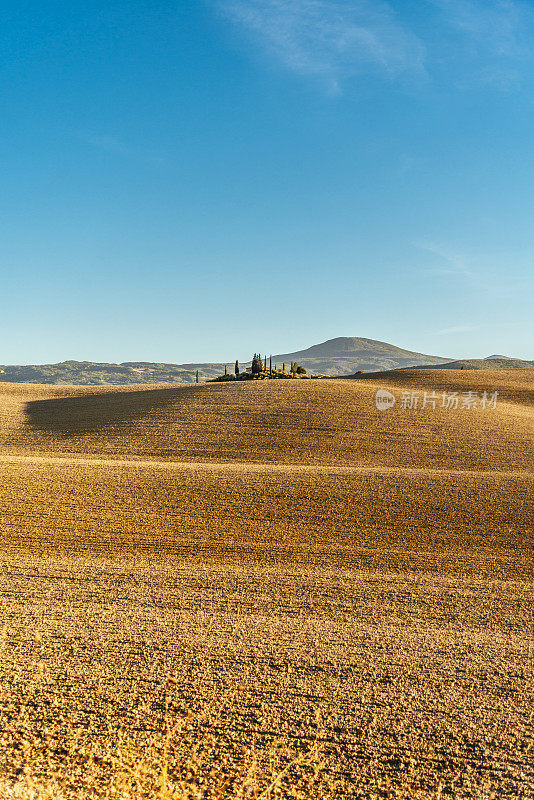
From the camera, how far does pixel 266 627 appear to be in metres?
7.75

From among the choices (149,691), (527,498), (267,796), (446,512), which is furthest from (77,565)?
(527,498)

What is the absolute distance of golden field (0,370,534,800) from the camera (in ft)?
17.0

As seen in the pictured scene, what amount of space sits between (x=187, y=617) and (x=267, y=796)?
135 inches

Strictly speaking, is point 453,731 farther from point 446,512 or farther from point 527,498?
point 527,498

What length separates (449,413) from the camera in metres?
26.4
